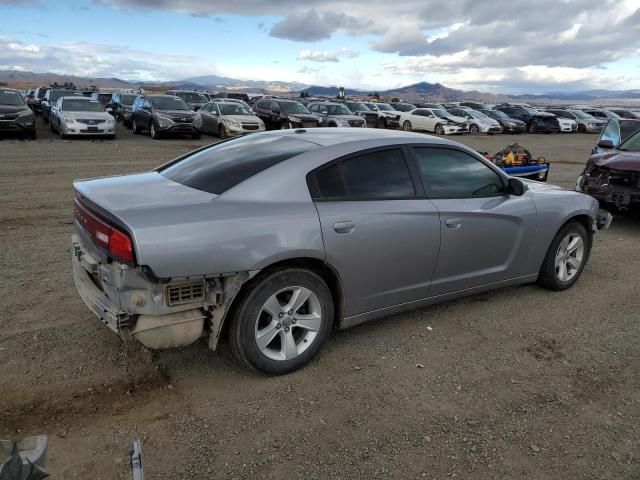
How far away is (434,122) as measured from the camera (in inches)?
1098

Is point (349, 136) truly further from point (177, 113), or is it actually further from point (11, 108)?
point (177, 113)

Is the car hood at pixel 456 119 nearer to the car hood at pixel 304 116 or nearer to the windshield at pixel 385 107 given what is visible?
the windshield at pixel 385 107

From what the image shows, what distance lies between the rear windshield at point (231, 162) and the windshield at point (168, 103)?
1671 cm

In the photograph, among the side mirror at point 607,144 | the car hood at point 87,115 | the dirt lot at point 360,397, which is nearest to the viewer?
the dirt lot at point 360,397

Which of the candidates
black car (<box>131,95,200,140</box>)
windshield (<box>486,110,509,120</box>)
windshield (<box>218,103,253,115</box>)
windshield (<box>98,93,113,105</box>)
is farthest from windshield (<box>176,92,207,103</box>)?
windshield (<box>486,110,509,120</box>)

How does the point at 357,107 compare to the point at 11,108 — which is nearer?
the point at 11,108

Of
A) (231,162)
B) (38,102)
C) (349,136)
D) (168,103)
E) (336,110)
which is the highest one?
(349,136)

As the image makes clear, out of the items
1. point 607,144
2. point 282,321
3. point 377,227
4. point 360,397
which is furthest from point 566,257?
point 607,144

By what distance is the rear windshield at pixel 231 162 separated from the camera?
3.54m

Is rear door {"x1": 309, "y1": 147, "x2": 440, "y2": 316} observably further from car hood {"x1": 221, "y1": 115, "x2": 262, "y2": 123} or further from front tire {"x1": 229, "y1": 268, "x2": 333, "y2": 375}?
car hood {"x1": 221, "y1": 115, "x2": 262, "y2": 123}

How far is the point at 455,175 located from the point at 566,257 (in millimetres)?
1722

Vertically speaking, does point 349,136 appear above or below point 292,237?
above

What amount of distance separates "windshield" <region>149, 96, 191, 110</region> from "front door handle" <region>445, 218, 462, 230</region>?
17.7 metres

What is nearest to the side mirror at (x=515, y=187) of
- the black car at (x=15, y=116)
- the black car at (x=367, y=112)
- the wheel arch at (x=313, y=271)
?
the wheel arch at (x=313, y=271)
